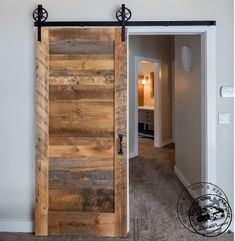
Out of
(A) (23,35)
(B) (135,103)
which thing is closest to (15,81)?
(A) (23,35)

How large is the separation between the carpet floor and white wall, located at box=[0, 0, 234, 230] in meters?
0.48

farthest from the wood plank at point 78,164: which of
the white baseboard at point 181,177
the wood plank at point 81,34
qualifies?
the white baseboard at point 181,177

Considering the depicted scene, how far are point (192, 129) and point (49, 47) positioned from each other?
2238mm

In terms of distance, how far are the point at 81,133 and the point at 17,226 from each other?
3.97 feet

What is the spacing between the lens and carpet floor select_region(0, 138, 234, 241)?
2488mm

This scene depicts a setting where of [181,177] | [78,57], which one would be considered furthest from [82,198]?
[181,177]

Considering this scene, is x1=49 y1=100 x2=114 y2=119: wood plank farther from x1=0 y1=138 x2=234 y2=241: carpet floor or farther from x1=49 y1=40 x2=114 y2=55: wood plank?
x1=0 y1=138 x2=234 y2=241: carpet floor

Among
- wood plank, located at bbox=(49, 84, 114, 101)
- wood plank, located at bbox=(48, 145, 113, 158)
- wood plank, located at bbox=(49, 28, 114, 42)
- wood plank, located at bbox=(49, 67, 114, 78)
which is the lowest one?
wood plank, located at bbox=(48, 145, 113, 158)

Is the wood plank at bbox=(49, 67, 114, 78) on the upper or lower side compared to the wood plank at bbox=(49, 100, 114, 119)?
upper

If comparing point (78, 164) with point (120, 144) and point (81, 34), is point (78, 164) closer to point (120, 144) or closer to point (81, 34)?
point (120, 144)

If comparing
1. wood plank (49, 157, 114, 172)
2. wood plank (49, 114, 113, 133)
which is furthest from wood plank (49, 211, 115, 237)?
wood plank (49, 114, 113, 133)

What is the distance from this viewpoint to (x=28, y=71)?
8.48ft

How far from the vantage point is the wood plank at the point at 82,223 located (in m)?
2.50

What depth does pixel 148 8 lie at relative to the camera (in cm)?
254
